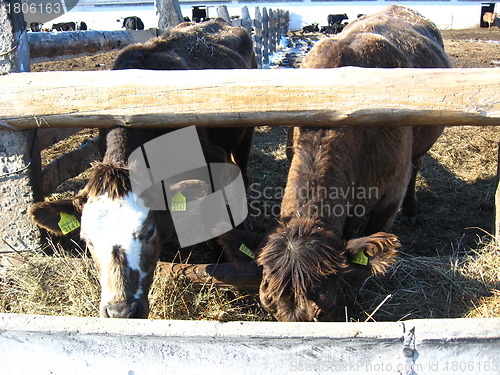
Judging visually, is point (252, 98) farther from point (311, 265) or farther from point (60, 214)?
point (60, 214)

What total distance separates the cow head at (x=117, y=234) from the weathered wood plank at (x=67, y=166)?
3.37 feet

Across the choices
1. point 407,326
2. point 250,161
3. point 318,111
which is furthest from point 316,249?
point 250,161

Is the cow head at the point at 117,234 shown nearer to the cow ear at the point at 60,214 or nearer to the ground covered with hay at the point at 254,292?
the cow ear at the point at 60,214

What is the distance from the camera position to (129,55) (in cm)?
Result: 398

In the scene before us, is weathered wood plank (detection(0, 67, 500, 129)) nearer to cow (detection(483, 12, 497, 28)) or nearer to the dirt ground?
the dirt ground

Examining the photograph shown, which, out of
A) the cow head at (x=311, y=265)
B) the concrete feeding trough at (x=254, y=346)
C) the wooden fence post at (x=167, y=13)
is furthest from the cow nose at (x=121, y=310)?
the wooden fence post at (x=167, y=13)

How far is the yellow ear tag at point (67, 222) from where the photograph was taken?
3.03 metres

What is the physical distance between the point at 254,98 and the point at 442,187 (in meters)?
3.64

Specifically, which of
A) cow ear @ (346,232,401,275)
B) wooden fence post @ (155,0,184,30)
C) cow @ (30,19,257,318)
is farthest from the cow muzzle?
wooden fence post @ (155,0,184,30)

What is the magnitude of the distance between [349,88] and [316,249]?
1.03m

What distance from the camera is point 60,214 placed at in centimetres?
304

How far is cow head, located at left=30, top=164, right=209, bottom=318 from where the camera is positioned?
2703 mm

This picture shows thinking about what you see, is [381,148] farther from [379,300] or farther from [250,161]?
[250,161]

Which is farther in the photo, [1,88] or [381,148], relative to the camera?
[381,148]
